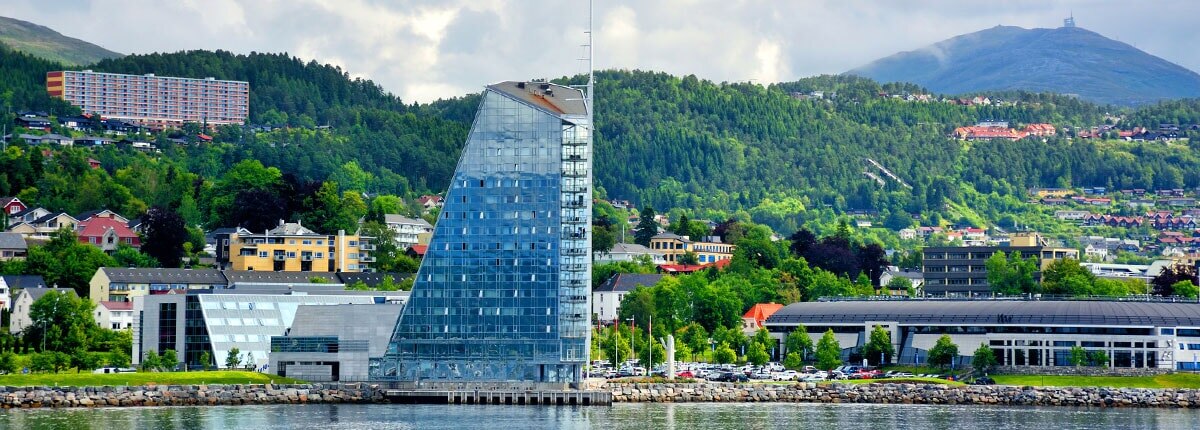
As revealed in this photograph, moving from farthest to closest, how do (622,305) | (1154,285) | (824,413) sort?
(1154,285) → (622,305) → (824,413)

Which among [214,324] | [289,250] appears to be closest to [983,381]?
[214,324]

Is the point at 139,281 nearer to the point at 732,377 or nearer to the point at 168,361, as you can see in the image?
the point at 168,361

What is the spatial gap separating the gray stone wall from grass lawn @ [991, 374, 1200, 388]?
0.69 m

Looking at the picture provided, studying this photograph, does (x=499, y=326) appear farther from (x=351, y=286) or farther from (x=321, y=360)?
(x=351, y=286)

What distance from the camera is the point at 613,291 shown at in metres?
188

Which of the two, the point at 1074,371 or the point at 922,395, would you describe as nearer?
the point at 922,395

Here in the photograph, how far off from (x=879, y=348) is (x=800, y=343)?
237 inches

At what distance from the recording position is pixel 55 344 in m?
128

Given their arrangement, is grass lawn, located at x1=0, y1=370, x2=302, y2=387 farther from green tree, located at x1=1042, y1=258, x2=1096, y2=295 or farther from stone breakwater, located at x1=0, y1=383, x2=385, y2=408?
green tree, located at x1=1042, y1=258, x2=1096, y2=295

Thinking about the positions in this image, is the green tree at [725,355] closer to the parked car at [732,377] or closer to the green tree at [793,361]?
the green tree at [793,361]

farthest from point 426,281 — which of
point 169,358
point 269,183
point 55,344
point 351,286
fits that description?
point 269,183

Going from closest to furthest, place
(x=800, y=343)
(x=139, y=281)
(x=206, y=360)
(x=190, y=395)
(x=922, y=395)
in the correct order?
(x=190, y=395), (x=206, y=360), (x=922, y=395), (x=800, y=343), (x=139, y=281)

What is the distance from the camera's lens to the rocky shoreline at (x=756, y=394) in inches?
4274

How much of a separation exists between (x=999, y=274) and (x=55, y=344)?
333 feet
